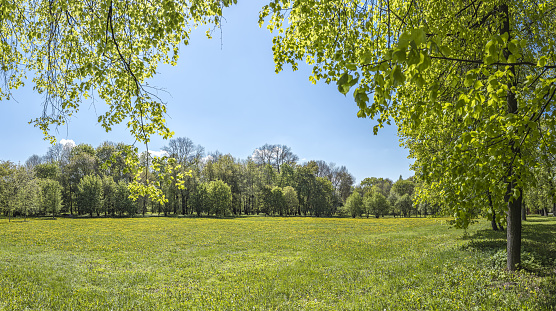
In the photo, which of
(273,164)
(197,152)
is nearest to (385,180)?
(273,164)

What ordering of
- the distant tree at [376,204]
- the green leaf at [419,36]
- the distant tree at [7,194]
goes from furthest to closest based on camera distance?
1. the distant tree at [376,204]
2. the distant tree at [7,194]
3. the green leaf at [419,36]

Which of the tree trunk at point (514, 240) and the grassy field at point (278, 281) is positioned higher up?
the tree trunk at point (514, 240)

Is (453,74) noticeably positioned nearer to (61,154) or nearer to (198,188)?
(198,188)

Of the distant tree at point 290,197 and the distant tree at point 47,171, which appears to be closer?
the distant tree at point 47,171

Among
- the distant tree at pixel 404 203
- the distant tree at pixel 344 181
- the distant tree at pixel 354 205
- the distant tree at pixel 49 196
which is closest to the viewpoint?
the distant tree at pixel 49 196

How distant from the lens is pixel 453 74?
5.25m

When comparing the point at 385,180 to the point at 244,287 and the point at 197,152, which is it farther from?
the point at 244,287

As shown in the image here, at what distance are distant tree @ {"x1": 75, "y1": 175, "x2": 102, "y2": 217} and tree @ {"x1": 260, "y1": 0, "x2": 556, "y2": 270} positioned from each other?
2293 inches

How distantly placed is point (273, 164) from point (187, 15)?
232ft

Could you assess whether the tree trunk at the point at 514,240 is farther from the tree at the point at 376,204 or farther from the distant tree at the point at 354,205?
the tree at the point at 376,204

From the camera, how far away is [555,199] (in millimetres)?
3646

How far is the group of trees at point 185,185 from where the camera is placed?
4628 cm

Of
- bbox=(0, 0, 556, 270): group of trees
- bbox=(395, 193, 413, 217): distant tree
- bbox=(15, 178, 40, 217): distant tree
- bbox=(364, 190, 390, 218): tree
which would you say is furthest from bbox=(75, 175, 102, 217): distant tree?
bbox=(395, 193, 413, 217): distant tree

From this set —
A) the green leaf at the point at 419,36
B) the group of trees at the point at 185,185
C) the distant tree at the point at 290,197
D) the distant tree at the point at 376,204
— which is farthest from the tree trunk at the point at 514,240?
the distant tree at the point at 376,204
